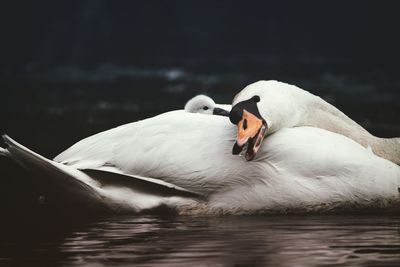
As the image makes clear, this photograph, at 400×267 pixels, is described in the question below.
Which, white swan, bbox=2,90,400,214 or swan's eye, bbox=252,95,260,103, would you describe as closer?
white swan, bbox=2,90,400,214

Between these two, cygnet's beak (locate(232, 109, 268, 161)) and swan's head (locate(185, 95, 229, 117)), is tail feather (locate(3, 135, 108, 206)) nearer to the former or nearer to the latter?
cygnet's beak (locate(232, 109, 268, 161))

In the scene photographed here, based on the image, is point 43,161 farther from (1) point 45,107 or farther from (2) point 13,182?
(1) point 45,107

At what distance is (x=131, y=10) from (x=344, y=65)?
780 centimetres

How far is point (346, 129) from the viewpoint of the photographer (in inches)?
263

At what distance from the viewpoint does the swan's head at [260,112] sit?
5.67 m

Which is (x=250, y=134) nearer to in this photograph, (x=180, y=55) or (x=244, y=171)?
(x=244, y=171)

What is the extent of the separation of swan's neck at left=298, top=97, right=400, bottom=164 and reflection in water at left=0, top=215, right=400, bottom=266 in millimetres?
764

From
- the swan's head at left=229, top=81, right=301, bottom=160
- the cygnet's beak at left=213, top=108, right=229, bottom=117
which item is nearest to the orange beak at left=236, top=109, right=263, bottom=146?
the swan's head at left=229, top=81, right=301, bottom=160

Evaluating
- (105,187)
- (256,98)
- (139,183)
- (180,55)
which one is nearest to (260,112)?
(256,98)

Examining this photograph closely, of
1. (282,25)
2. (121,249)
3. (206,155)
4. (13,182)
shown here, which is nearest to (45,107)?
(13,182)

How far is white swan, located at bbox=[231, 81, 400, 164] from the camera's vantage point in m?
5.83

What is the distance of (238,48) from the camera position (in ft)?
76.9

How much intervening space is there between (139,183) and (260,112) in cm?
82

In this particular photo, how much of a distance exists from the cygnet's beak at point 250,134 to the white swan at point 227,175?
225mm
